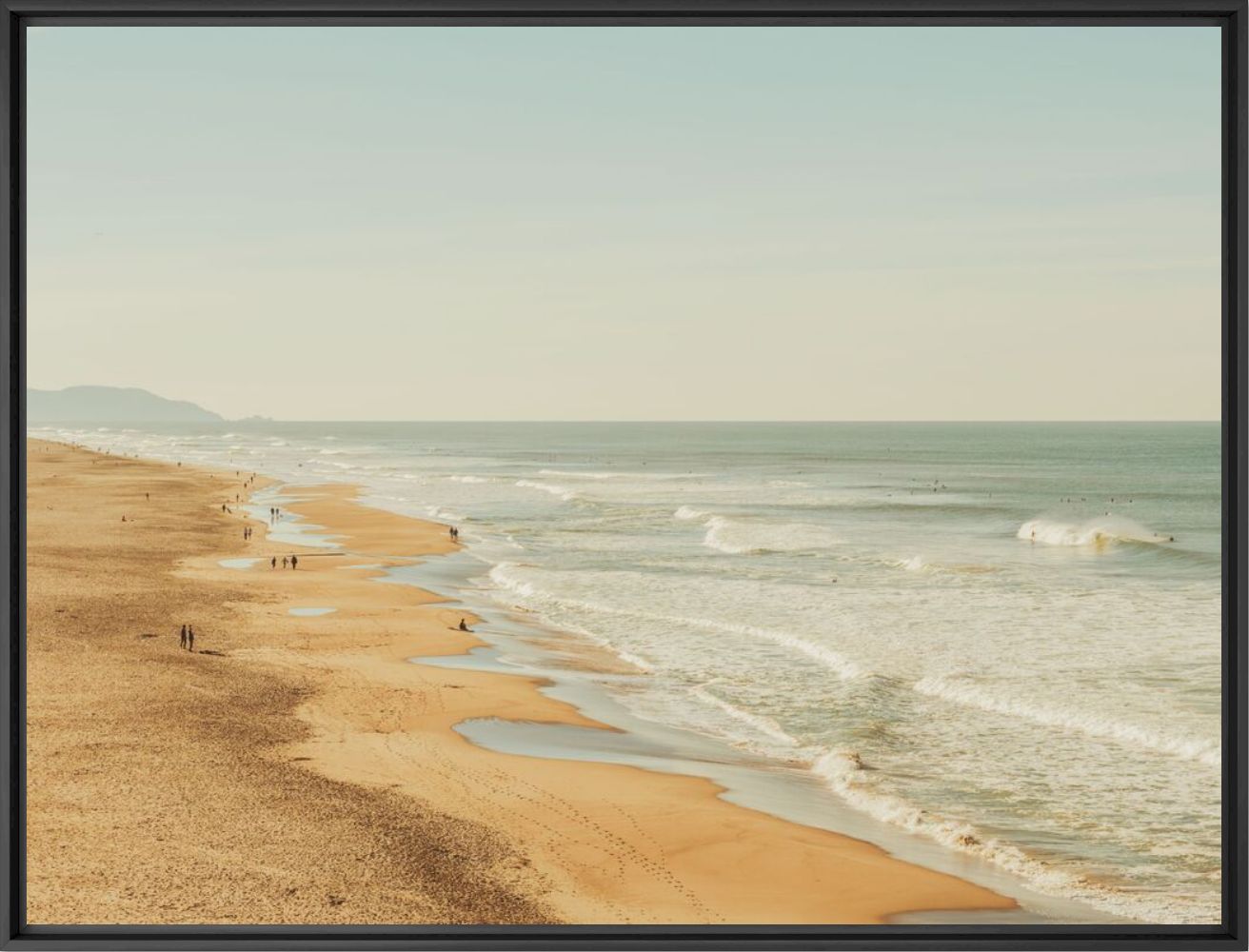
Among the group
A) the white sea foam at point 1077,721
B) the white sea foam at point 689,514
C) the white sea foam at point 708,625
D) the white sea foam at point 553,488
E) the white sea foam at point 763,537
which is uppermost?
the white sea foam at point 553,488

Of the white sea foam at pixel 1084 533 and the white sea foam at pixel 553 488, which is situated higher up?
the white sea foam at pixel 553 488

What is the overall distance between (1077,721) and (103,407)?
312ft

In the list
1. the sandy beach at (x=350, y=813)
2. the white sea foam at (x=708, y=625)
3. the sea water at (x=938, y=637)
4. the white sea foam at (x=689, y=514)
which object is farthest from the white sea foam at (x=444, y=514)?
the sandy beach at (x=350, y=813)

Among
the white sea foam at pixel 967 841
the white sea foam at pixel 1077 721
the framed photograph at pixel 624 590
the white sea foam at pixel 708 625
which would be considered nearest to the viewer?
the framed photograph at pixel 624 590

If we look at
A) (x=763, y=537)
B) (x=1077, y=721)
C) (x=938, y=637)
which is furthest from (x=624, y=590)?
(x=763, y=537)

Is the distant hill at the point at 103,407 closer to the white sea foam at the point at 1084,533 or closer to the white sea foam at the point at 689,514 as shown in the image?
the white sea foam at the point at 689,514

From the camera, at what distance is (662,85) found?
8.78 meters

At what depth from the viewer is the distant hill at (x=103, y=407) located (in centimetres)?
8856

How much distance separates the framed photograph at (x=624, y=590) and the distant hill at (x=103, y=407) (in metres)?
52.4

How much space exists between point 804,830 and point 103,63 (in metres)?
7.89

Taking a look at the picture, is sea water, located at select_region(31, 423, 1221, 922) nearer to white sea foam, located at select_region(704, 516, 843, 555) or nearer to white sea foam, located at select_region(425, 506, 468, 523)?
white sea foam, located at select_region(704, 516, 843, 555)

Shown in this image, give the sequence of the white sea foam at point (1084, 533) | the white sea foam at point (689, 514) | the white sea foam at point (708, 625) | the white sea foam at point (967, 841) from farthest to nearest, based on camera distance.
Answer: the white sea foam at point (689, 514) < the white sea foam at point (1084, 533) < the white sea foam at point (708, 625) < the white sea foam at point (967, 841)

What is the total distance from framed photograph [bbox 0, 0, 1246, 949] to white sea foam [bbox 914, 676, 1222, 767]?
55 mm

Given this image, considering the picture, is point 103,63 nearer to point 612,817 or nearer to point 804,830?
point 612,817
